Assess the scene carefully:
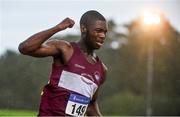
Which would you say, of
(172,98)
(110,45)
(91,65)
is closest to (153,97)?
(172,98)

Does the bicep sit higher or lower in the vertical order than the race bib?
higher

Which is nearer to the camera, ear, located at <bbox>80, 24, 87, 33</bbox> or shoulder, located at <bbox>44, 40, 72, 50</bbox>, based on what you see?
shoulder, located at <bbox>44, 40, 72, 50</bbox>

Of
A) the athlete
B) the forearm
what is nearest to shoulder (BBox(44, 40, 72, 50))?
the athlete

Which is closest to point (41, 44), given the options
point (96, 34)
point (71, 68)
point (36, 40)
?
point (36, 40)

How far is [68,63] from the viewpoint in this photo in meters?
3.60

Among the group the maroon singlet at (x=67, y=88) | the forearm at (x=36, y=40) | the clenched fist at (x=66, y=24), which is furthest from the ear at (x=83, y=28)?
the forearm at (x=36, y=40)

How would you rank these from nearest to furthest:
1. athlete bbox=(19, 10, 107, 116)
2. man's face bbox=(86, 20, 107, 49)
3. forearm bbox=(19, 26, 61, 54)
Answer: forearm bbox=(19, 26, 61, 54)
athlete bbox=(19, 10, 107, 116)
man's face bbox=(86, 20, 107, 49)

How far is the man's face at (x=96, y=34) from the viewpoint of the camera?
3670 millimetres

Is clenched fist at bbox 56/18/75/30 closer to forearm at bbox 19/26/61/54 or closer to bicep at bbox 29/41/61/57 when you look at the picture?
forearm at bbox 19/26/61/54

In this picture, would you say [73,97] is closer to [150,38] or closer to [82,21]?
Answer: [82,21]

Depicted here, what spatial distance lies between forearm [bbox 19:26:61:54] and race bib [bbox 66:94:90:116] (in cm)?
49

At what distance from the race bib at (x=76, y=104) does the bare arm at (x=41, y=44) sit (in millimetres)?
365

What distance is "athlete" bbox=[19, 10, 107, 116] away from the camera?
Result: 350 centimetres

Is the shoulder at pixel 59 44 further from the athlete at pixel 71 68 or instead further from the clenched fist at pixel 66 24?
the clenched fist at pixel 66 24
